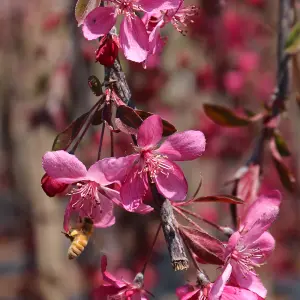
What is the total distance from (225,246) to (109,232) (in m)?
4.02

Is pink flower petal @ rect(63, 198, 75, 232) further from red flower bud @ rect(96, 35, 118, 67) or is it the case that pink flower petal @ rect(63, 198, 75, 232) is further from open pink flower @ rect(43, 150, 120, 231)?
red flower bud @ rect(96, 35, 118, 67)

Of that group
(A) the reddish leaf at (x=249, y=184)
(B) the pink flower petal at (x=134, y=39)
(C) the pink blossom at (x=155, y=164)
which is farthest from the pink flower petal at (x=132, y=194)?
(A) the reddish leaf at (x=249, y=184)

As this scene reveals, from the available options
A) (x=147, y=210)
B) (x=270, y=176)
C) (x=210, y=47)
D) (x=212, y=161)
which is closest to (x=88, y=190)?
(x=147, y=210)

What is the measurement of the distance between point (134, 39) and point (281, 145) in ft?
2.13

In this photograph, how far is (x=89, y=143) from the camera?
331cm

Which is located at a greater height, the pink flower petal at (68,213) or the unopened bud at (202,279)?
the pink flower petal at (68,213)

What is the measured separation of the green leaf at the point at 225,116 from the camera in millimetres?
1543

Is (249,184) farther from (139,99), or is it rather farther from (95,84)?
(139,99)

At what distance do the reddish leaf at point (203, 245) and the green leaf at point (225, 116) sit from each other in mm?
594

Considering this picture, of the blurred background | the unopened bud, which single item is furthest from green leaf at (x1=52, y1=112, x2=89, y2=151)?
the blurred background

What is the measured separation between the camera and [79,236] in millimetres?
1048

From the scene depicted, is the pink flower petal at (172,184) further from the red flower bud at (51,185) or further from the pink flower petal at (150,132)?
the red flower bud at (51,185)

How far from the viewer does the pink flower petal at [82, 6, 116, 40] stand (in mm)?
947

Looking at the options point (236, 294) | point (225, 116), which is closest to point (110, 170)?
point (236, 294)
